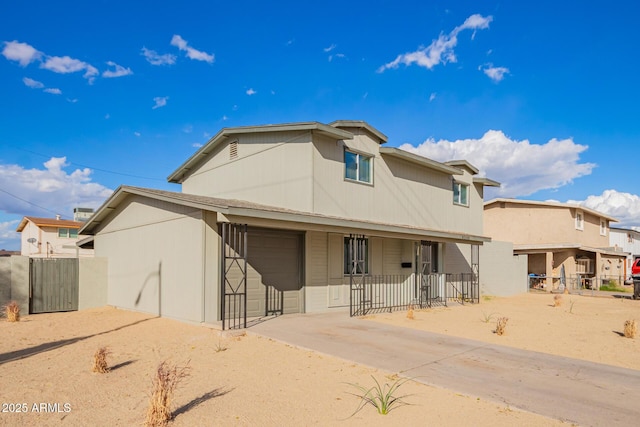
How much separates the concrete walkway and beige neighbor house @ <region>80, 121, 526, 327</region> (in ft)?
6.15

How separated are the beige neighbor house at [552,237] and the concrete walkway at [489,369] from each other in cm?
2132

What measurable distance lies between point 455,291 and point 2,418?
1876 centimetres

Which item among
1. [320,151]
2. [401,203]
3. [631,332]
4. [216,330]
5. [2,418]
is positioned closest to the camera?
[2,418]

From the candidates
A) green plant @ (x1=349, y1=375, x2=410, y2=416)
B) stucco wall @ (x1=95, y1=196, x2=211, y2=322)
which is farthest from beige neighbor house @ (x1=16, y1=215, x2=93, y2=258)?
green plant @ (x1=349, y1=375, x2=410, y2=416)

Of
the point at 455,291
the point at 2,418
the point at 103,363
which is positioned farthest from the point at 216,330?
the point at 455,291

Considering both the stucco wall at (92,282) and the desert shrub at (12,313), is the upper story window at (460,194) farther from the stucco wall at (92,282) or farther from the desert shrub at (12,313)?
the desert shrub at (12,313)

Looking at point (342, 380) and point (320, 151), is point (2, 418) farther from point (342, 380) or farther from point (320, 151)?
point (320, 151)

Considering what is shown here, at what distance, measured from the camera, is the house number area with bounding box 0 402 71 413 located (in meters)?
5.27

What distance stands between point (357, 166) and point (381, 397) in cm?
1078

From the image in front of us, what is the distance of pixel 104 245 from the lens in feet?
54.4

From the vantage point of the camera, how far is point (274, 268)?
495 inches

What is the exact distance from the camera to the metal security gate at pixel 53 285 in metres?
14.3

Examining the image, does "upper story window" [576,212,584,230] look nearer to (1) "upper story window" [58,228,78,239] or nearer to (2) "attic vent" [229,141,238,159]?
(2) "attic vent" [229,141,238,159]

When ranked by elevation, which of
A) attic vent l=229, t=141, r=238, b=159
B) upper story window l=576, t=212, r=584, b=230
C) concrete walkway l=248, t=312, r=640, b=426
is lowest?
concrete walkway l=248, t=312, r=640, b=426
